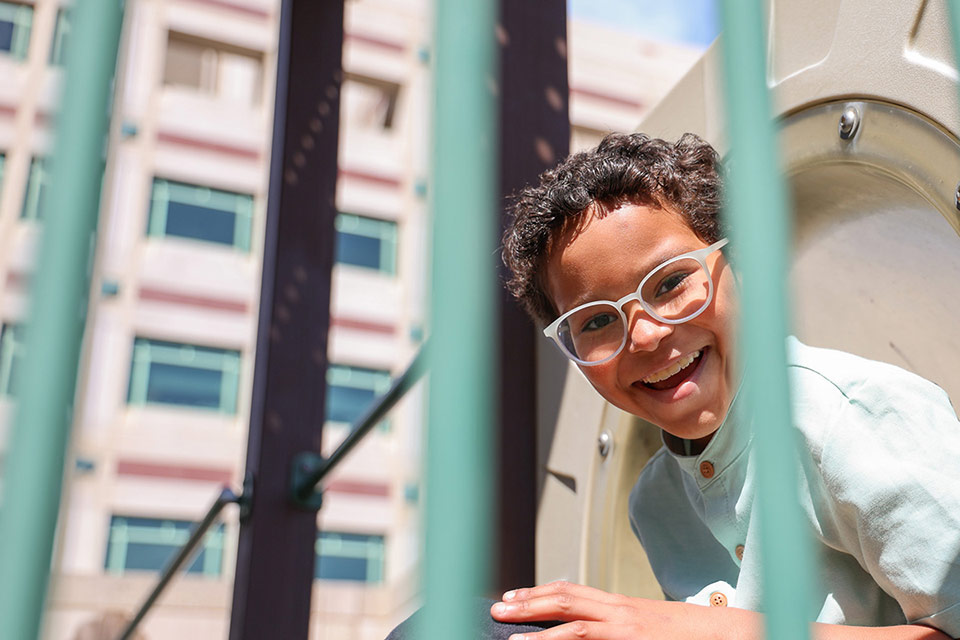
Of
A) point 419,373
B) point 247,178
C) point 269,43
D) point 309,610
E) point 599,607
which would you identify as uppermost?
point 269,43

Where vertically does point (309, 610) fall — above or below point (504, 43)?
below

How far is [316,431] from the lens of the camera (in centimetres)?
166

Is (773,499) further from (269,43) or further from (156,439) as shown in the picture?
(269,43)

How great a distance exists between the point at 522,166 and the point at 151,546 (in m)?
8.82

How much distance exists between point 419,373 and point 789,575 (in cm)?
98

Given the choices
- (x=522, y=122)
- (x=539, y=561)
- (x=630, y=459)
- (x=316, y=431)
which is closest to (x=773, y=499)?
(x=630, y=459)

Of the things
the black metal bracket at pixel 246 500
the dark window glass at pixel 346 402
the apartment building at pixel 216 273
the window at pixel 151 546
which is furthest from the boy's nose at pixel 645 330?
the dark window glass at pixel 346 402

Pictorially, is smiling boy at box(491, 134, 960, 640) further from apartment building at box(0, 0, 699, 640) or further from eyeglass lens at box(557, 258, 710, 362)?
apartment building at box(0, 0, 699, 640)

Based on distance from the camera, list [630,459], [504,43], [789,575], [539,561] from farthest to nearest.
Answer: [504,43], [539,561], [630,459], [789,575]

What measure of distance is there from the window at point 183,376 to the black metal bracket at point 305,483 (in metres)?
8.35

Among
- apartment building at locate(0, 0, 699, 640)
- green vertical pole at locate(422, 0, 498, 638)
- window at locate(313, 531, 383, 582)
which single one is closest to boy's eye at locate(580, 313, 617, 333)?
green vertical pole at locate(422, 0, 498, 638)

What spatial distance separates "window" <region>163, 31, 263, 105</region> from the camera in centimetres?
1083

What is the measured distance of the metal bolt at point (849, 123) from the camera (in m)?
1.01

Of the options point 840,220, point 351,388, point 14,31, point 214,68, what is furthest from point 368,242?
point 840,220
